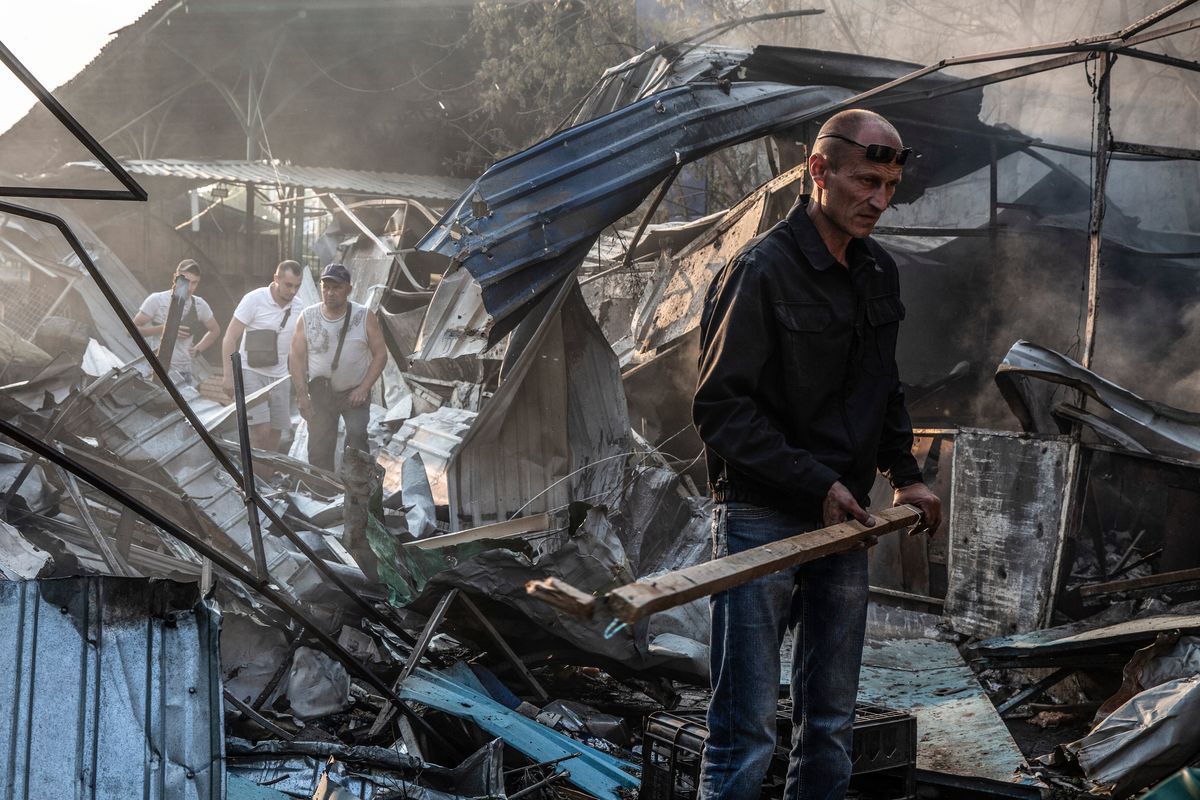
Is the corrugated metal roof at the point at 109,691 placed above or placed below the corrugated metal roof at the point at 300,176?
below

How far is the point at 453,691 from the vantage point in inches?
164

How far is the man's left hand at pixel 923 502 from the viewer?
2801mm

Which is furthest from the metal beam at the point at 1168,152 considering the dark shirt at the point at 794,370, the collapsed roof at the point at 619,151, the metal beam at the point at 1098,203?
the dark shirt at the point at 794,370

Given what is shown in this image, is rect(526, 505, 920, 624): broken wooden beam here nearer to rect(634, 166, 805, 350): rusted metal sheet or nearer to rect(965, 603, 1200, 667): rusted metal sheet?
rect(965, 603, 1200, 667): rusted metal sheet

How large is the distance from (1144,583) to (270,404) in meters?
7.21

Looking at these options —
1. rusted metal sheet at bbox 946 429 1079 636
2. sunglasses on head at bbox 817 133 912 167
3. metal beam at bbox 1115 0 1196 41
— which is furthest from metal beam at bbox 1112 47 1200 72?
sunglasses on head at bbox 817 133 912 167

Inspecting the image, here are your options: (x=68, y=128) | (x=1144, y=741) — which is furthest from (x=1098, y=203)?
(x=68, y=128)

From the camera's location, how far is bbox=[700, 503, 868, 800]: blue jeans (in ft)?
8.13

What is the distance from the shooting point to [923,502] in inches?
110

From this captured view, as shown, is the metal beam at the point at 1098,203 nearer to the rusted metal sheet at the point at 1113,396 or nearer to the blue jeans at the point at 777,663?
the rusted metal sheet at the point at 1113,396

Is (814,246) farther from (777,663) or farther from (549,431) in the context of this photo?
(549,431)

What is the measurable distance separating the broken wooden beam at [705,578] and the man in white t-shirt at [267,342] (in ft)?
23.7

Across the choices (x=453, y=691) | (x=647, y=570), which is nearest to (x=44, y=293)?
(x=647, y=570)

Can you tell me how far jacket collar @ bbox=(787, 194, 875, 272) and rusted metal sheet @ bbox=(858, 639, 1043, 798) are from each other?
2.09 metres
